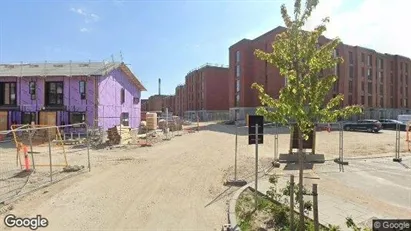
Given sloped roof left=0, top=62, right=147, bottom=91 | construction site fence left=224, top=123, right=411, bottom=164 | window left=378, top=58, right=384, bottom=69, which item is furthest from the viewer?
window left=378, top=58, right=384, bottom=69

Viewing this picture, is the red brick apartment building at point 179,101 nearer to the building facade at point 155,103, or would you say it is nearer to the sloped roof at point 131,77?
the building facade at point 155,103

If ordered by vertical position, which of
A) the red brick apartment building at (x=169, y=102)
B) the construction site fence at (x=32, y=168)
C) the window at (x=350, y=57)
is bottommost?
the construction site fence at (x=32, y=168)

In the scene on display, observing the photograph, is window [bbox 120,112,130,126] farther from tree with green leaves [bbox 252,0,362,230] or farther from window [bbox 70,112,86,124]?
tree with green leaves [bbox 252,0,362,230]

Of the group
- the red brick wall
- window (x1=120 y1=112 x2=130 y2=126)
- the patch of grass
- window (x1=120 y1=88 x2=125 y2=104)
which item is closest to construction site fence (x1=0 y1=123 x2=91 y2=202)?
the patch of grass

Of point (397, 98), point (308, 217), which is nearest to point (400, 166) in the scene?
point (308, 217)

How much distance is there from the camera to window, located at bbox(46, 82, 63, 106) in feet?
96.1

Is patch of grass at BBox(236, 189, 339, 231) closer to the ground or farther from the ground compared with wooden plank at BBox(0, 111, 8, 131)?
closer to the ground

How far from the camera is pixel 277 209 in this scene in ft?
24.6

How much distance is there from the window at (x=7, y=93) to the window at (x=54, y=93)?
357cm

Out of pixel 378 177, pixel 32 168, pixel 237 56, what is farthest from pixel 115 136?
pixel 237 56

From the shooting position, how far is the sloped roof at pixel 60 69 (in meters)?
28.9

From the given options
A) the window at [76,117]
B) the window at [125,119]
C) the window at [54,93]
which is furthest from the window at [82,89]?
the window at [125,119]

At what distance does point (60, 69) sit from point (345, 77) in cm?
5353

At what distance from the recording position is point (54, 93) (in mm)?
29453
